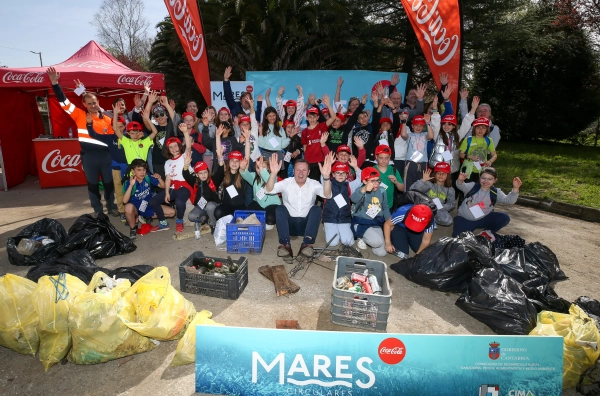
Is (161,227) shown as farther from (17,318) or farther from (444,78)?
(444,78)

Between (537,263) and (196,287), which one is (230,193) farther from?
(537,263)

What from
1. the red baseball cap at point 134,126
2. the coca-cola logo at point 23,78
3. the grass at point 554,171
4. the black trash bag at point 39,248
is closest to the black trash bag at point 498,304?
the black trash bag at point 39,248

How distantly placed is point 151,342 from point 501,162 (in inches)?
463

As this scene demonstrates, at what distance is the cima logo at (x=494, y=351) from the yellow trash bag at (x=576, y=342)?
755 millimetres

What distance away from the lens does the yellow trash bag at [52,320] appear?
2.73m

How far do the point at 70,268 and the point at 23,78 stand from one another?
624cm

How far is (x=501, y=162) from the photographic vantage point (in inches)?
452

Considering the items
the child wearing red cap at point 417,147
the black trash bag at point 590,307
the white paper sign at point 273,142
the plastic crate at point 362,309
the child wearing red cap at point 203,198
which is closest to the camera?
the plastic crate at point 362,309

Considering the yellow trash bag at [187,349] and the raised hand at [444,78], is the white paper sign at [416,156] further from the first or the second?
the yellow trash bag at [187,349]

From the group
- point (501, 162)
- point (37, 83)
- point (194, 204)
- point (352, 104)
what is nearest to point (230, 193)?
point (194, 204)

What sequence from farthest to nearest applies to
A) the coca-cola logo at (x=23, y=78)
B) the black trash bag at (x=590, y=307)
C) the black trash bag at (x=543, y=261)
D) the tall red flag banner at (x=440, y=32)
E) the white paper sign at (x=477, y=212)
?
the coca-cola logo at (x=23, y=78), the tall red flag banner at (x=440, y=32), the white paper sign at (x=477, y=212), the black trash bag at (x=543, y=261), the black trash bag at (x=590, y=307)

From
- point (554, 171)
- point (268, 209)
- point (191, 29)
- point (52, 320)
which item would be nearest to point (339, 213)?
point (268, 209)

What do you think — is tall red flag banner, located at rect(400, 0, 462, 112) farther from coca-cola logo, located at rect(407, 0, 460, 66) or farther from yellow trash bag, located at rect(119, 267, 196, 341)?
yellow trash bag, located at rect(119, 267, 196, 341)

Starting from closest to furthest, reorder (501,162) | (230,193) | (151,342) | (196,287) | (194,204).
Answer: (151,342)
(196,287)
(230,193)
(194,204)
(501,162)
